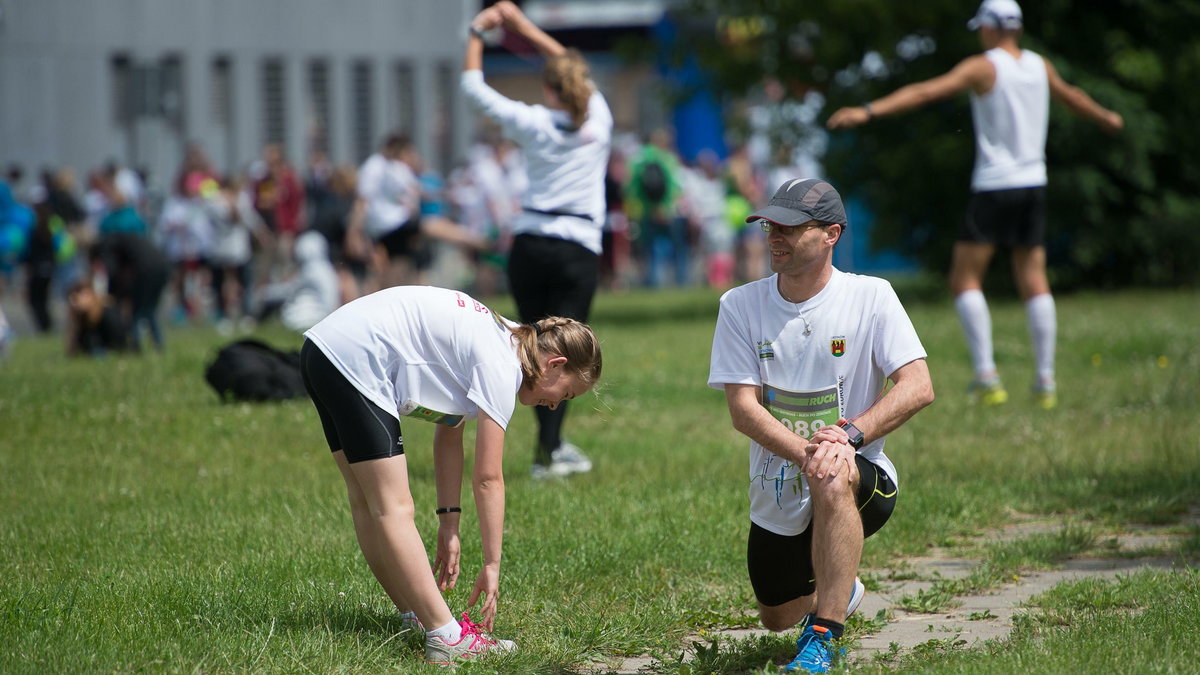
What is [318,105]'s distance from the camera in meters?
36.2

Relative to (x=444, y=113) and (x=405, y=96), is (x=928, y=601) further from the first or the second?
(x=444, y=113)

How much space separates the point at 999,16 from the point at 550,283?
395cm

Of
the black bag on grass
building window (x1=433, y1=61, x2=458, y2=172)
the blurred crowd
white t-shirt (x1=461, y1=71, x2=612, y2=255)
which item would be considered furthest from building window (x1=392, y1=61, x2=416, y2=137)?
white t-shirt (x1=461, y1=71, x2=612, y2=255)

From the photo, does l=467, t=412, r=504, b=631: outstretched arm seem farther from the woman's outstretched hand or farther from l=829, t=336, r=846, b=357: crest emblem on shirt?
l=829, t=336, r=846, b=357: crest emblem on shirt

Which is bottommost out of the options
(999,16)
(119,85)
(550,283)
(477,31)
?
(550,283)

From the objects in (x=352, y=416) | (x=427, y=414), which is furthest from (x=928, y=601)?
(x=352, y=416)

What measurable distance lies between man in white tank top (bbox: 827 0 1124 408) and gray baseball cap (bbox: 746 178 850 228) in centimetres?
532

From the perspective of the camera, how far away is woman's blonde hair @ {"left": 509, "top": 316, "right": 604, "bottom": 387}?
468 cm

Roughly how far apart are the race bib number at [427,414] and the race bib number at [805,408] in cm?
103

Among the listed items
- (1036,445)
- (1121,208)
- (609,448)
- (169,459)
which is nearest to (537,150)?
(609,448)

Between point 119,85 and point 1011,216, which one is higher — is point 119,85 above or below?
above

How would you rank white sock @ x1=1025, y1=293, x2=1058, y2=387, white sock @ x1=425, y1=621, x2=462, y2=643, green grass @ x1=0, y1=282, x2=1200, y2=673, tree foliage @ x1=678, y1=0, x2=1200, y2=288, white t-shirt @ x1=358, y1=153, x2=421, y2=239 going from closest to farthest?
white sock @ x1=425, y1=621, x2=462, y2=643 < green grass @ x1=0, y1=282, x2=1200, y2=673 < white sock @ x1=1025, y1=293, x2=1058, y2=387 < tree foliage @ x1=678, y1=0, x2=1200, y2=288 < white t-shirt @ x1=358, y1=153, x2=421, y2=239

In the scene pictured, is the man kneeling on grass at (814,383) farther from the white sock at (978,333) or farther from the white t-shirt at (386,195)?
the white t-shirt at (386,195)

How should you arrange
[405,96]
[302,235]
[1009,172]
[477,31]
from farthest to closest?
[405,96] < [302,235] < [1009,172] < [477,31]
